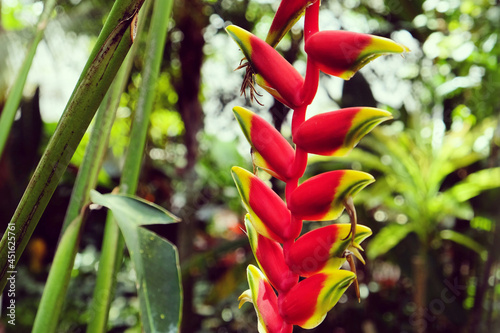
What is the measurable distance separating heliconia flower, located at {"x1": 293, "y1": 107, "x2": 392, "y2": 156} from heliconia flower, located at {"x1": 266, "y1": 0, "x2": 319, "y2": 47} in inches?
1.8

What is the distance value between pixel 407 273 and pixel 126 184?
4.36ft

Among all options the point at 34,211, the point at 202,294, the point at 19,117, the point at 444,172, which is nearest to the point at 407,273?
the point at 444,172

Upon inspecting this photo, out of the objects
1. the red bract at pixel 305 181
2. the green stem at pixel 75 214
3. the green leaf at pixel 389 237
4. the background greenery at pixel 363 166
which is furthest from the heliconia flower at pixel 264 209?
the green leaf at pixel 389 237

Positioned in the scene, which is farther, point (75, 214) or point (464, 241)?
point (464, 241)

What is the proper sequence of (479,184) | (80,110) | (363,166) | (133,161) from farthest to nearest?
(363,166), (479,184), (133,161), (80,110)

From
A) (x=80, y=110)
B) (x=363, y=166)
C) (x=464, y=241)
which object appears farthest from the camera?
(x=363, y=166)

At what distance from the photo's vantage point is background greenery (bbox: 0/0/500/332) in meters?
1.35

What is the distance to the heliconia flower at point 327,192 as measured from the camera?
0.19 m

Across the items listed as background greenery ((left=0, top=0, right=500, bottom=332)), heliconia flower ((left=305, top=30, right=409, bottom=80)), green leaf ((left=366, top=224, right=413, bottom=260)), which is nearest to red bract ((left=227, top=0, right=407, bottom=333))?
heliconia flower ((left=305, top=30, right=409, bottom=80))

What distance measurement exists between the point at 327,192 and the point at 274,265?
A: 0.16ft

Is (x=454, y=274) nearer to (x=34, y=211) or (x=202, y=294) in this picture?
(x=202, y=294)

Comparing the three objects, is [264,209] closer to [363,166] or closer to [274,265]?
[274,265]

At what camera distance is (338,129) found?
7.4 inches

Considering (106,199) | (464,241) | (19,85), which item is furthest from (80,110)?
(464,241)
